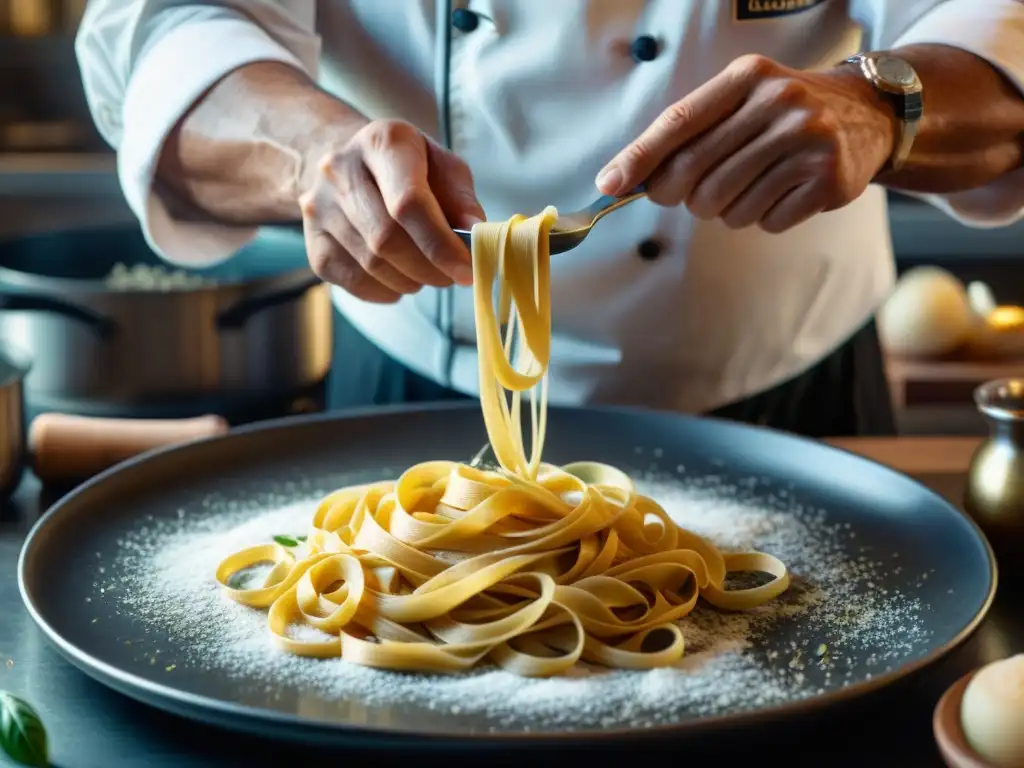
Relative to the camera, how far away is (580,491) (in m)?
1.58

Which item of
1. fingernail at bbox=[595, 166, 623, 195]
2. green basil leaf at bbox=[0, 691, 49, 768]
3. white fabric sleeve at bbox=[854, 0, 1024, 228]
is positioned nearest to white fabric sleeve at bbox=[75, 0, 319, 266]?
fingernail at bbox=[595, 166, 623, 195]

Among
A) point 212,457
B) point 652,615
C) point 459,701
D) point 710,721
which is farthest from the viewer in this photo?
point 212,457

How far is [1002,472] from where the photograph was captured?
1489 mm

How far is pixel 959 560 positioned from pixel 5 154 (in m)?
3.68

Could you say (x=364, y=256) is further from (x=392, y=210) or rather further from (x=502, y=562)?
(x=502, y=562)

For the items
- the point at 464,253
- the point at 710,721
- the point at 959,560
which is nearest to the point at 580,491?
the point at 464,253

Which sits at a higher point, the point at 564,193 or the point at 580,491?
the point at 564,193

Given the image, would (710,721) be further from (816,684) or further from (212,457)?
(212,457)

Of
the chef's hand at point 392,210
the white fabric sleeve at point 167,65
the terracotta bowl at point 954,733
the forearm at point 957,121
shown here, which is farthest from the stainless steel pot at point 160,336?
the terracotta bowl at point 954,733

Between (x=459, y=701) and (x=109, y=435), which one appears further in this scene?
(x=109, y=435)

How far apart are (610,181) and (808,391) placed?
0.88m

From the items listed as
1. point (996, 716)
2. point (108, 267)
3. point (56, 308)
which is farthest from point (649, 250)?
point (108, 267)

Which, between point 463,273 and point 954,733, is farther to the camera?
point 463,273

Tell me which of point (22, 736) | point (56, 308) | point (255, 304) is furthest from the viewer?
point (255, 304)
